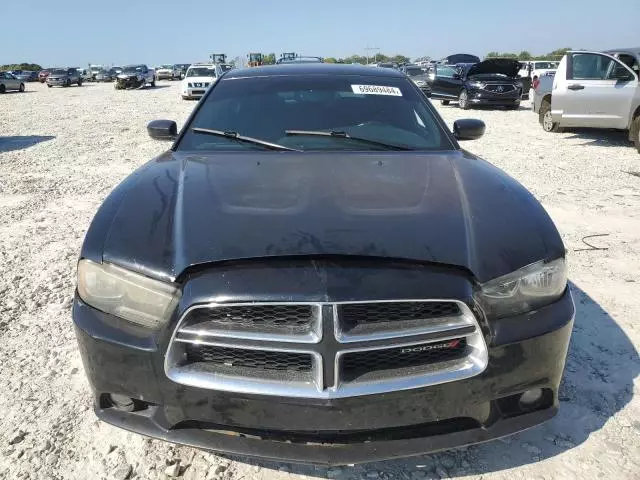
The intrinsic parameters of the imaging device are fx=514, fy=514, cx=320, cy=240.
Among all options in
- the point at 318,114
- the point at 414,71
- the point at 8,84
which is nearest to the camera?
the point at 318,114

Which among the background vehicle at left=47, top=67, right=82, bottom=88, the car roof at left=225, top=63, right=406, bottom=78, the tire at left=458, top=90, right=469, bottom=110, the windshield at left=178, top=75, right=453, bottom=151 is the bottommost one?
the background vehicle at left=47, top=67, right=82, bottom=88

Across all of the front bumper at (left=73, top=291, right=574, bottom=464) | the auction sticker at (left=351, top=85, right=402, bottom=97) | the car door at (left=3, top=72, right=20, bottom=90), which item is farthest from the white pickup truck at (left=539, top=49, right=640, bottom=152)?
the car door at (left=3, top=72, right=20, bottom=90)

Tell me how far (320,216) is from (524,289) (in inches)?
30.3

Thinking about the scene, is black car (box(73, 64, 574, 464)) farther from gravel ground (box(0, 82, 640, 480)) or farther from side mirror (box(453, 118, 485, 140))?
side mirror (box(453, 118, 485, 140))

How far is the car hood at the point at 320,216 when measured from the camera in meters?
1.75

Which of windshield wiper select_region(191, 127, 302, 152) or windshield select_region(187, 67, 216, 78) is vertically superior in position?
windshield wiper select_region(191, 127, 302, 152)

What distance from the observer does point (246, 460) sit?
6.86 ft

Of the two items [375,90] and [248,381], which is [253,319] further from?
[375,90]

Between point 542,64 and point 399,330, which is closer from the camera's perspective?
point 399,330

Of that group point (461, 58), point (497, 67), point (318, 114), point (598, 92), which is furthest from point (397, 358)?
point (461, 58)

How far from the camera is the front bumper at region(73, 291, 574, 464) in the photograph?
165cm

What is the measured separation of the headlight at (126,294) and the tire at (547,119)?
11.1 meters

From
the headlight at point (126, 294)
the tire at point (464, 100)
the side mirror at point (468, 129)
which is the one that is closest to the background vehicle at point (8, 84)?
the tire at point (464, 100)

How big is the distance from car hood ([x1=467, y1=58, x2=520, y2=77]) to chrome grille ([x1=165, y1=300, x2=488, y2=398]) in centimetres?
1615
